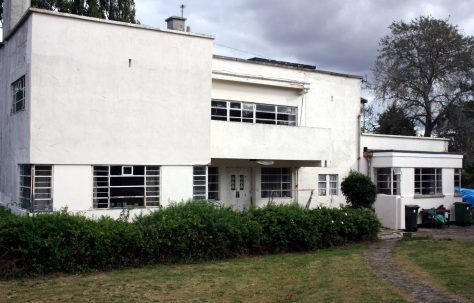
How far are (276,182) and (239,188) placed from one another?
195cm

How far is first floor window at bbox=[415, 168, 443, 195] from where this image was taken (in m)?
24.5

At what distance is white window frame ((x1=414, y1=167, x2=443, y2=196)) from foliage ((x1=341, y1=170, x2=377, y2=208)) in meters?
3.48

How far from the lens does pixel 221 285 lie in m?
11.4

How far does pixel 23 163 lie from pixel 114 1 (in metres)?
17.8

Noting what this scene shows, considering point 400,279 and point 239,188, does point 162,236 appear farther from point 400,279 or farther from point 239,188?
point 239,188

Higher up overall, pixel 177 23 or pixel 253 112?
pixel 177 23

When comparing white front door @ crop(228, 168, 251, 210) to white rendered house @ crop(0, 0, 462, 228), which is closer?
white rendered house @ crop(0, 0, 462, 228)

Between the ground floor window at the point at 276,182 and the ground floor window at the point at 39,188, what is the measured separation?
9714 millimetres

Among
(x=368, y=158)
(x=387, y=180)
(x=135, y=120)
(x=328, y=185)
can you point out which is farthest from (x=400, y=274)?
(x=368, y=158)

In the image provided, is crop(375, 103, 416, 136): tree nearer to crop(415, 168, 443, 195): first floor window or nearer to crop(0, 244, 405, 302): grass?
crop(415, 168, 443, 195): first floor window

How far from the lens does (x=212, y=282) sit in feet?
38.4

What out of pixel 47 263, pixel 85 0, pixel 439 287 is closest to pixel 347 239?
pixel 439 287

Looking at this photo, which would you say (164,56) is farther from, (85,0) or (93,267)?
(85,0)

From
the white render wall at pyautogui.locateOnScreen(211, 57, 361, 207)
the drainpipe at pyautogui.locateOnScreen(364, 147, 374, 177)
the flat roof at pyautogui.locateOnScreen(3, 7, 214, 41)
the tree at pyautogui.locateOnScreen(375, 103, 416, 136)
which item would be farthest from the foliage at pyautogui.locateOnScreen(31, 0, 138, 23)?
the tree at pyautogui.locateOnScreen(375, 103, 416, 136)
